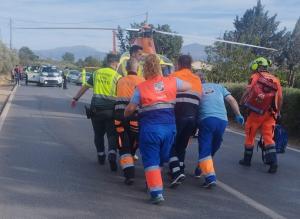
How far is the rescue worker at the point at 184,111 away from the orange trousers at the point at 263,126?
6.01 feet

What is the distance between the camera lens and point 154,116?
6.59 meters

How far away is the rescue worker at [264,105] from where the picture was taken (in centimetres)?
867

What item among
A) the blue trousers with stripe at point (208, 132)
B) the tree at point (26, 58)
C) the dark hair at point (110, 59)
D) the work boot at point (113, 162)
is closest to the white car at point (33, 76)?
the dark hair at point (110, 59)

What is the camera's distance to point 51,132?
12867 mm

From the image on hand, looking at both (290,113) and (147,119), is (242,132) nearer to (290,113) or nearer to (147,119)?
(290,113)

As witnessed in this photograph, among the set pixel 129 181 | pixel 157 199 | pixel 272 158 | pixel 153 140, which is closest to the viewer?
pixel 157 199

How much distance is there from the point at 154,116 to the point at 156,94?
0.27 metres

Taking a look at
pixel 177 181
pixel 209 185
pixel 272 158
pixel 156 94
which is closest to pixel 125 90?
pixel 156 94

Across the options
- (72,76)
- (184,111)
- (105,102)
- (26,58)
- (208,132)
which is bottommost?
(26,58)

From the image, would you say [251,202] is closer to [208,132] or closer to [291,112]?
[208,132]

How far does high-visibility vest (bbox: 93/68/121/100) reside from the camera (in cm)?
845

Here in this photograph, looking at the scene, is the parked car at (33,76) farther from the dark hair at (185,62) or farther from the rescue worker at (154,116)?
the rescue worker at (154,116)

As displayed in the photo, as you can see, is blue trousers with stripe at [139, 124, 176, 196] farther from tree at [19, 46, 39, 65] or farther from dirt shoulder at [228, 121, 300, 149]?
tree at [19, 46, 39, 65]

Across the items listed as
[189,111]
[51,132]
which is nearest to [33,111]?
[51,132]
